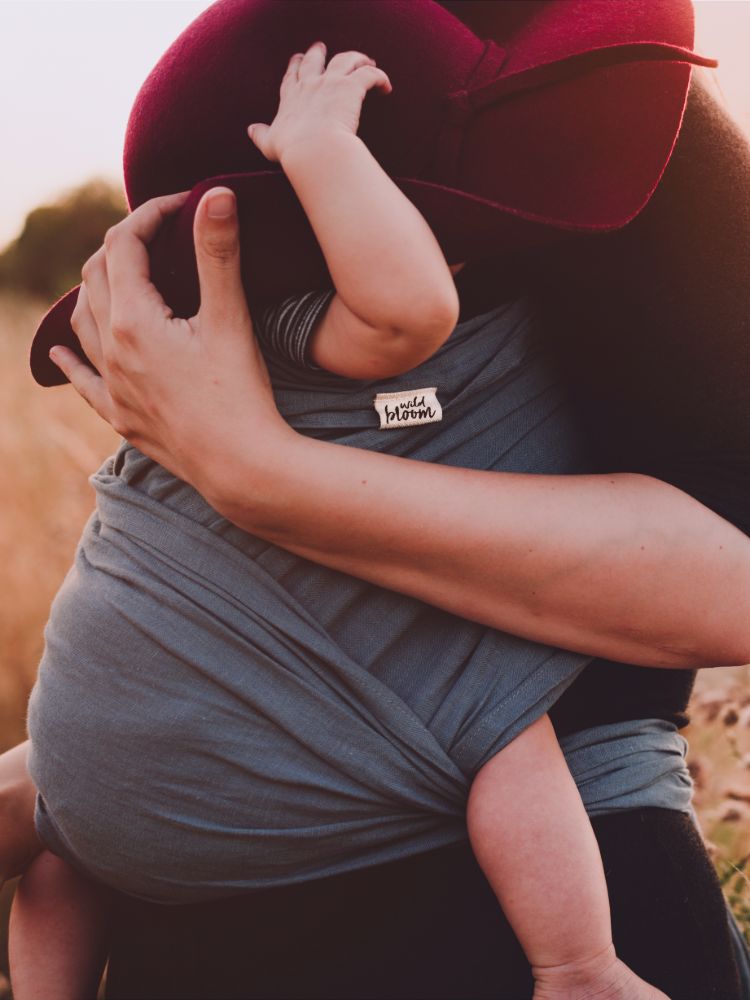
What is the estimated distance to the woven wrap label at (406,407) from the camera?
116 cm

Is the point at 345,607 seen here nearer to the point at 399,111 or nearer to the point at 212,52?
the point at 399,111

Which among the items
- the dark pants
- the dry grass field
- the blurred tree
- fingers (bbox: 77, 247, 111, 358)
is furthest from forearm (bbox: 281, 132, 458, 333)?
the blurred tree

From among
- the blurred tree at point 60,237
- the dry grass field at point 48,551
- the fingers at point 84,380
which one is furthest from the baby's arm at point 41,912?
the blurred tree at point 60,237

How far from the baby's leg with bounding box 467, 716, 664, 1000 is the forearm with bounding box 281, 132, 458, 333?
1.88 ft

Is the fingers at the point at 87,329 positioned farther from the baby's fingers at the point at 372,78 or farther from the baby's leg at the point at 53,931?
the baby's leg at the point at 53,931

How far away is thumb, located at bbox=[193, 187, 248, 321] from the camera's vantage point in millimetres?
1064

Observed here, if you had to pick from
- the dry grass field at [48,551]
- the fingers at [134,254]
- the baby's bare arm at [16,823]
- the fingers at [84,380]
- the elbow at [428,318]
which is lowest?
the dry grass field at [48,551]

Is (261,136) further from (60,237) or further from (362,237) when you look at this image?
(60,237)

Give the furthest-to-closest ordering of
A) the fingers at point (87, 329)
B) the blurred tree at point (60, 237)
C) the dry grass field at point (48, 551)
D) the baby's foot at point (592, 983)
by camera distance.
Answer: the blurred tree at point (60, 237), the dry grass field at point (48, 551), the fingers at point (87, 329), the baby's foot at point (592, 983)

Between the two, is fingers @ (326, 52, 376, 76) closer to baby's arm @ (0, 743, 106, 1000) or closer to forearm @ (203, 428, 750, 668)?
forearm @ (203, 428, 750, 668)

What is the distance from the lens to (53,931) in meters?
1.41

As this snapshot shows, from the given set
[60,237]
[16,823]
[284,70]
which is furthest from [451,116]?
[60,237]

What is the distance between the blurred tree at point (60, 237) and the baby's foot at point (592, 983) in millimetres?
8442

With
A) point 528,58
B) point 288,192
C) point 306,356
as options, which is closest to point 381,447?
point 306,356
